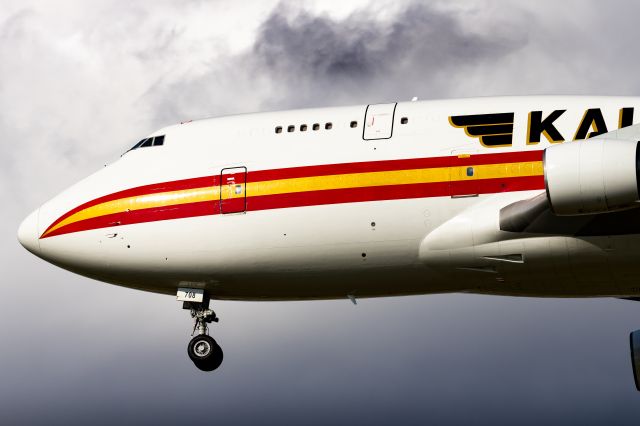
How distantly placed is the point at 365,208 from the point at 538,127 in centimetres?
449

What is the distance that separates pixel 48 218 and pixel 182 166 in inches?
158

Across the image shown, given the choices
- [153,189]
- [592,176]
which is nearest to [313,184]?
[153,189]

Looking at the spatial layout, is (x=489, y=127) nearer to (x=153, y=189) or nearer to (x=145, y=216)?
(x=153, y=189)

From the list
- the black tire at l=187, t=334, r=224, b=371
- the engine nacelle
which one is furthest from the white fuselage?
the engine nacelle

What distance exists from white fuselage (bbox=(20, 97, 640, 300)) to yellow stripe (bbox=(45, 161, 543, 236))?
0.12 ft

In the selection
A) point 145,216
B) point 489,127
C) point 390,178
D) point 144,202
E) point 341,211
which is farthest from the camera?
point 144,202

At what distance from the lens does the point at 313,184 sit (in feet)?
118

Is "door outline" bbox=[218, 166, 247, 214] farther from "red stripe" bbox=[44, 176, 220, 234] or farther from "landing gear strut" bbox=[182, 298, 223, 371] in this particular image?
"landing gear strut" bbox=[182, 298, 223, 371]

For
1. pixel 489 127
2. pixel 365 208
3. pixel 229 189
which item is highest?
pixel 489 127

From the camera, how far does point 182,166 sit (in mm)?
38156

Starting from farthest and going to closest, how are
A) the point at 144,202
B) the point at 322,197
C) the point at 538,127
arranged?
the point at 144,202 → the point at 322,197 → the point at 538,127

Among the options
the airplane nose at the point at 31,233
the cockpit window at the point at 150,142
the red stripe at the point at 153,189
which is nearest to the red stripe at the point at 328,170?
the red stripe at the point at 153,189

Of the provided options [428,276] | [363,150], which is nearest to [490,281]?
[428,276]

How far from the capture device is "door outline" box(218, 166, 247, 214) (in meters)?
36.7
